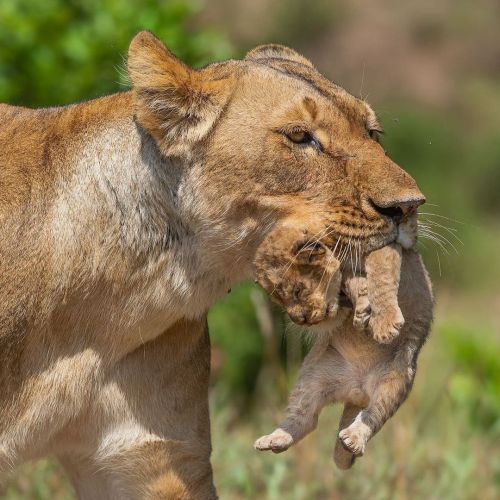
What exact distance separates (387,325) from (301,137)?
0.60m

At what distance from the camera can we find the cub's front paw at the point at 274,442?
3617mm

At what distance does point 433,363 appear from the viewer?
8523mm

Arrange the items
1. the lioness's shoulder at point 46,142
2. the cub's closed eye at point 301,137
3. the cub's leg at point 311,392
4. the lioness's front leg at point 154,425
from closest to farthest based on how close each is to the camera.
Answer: the cub's closed eye at point 301,137, the cub's leg at point 311,392, the lioness's shoulder at point 46,142, the lioness's front leg at point 154,425

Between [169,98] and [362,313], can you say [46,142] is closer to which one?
[169,98]

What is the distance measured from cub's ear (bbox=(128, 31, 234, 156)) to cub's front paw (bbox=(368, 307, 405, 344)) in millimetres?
753

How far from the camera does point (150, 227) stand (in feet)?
12.5

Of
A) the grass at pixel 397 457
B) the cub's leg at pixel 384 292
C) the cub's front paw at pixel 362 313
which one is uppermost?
the cub's leg at pixel 384 292

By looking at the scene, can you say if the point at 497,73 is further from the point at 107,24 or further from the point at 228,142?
the point at 228,142

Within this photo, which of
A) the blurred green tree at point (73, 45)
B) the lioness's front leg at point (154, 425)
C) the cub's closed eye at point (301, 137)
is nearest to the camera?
the cub's closed eye at point (301, 137)

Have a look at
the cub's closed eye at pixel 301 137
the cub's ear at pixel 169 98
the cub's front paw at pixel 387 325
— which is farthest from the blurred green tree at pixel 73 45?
the cub's front paw at pixel 387 325

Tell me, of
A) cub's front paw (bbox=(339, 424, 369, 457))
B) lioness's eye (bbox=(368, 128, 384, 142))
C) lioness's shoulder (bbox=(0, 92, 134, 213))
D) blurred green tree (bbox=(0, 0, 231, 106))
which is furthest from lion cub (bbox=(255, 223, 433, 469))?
blurred green tree (bbox=(0, 0, 231, 106))

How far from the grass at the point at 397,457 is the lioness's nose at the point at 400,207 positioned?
2104mm

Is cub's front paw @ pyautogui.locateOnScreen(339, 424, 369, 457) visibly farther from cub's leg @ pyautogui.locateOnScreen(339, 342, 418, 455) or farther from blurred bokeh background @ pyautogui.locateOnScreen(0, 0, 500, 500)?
blurred bokeh background @ pyautogui.locateOnScreen(0, 0, 500, 500)

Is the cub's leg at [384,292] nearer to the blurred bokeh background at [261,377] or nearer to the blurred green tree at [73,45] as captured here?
the blurred bokeh background at [261,377]
